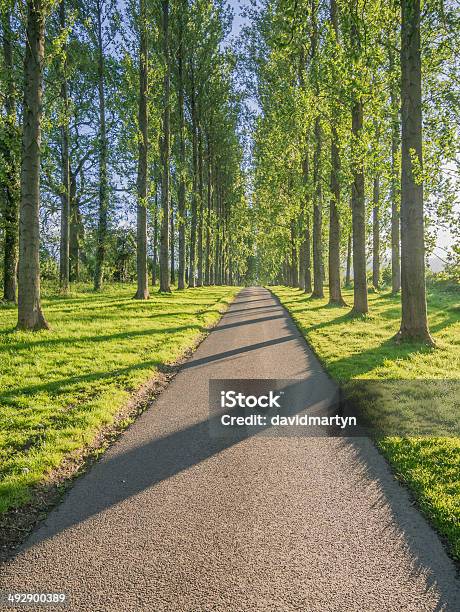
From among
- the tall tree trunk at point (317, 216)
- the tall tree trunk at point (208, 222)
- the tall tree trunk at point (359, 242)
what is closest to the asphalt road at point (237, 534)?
the tall tree trunk at point (359, 242)

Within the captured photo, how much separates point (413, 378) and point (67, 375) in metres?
6.55

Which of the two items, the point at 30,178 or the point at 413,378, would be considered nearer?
the point at 413,378

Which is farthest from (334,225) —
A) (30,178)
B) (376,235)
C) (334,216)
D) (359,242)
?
(30,178)

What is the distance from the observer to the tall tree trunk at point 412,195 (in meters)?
9.85

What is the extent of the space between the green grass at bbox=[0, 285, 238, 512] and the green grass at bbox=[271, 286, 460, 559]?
3.77 m

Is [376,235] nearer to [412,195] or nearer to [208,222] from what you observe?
[208,222]

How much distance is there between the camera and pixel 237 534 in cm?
→ 324

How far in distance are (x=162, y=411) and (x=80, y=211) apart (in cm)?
2905

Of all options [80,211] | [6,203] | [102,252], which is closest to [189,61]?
[80,211]

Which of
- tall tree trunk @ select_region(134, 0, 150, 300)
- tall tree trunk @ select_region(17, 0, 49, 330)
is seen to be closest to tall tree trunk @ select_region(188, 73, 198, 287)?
tall tree trunk @ select_region(134, 0, 150, 300)

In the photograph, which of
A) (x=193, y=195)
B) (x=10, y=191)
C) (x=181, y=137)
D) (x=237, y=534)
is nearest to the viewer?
(x=237, y=534)

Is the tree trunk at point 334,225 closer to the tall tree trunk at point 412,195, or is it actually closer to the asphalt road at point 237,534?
the tall tree trunk at point 412,195

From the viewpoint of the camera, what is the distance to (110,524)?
3395 mm

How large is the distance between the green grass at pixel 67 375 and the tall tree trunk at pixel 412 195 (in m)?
6.08
